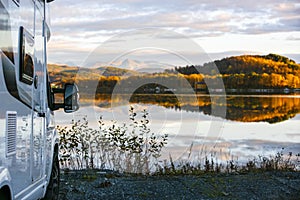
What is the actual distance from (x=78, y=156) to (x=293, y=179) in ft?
13.5

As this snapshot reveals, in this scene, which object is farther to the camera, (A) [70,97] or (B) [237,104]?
(B) [237,104]

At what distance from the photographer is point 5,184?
4188 mm

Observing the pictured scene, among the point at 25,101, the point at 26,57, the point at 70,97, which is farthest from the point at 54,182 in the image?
the point at 26,57

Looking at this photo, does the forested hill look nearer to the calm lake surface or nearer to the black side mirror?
the calm lake surface

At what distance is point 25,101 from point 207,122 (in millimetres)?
15468

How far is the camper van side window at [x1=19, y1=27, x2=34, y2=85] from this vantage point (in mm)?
4832

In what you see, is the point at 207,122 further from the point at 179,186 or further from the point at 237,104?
the point at 179,186

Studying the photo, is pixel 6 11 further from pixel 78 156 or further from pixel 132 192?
pixel 78 156

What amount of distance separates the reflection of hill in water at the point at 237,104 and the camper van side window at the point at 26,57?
26.4 feet

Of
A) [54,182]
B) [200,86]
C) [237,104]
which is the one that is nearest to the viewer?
[54,182]

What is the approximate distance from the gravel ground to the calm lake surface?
187cm

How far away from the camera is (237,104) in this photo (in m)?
28.7

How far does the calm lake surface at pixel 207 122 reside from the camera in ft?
43.6

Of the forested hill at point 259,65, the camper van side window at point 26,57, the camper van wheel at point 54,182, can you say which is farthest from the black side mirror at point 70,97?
the forested hill at point 259,65
